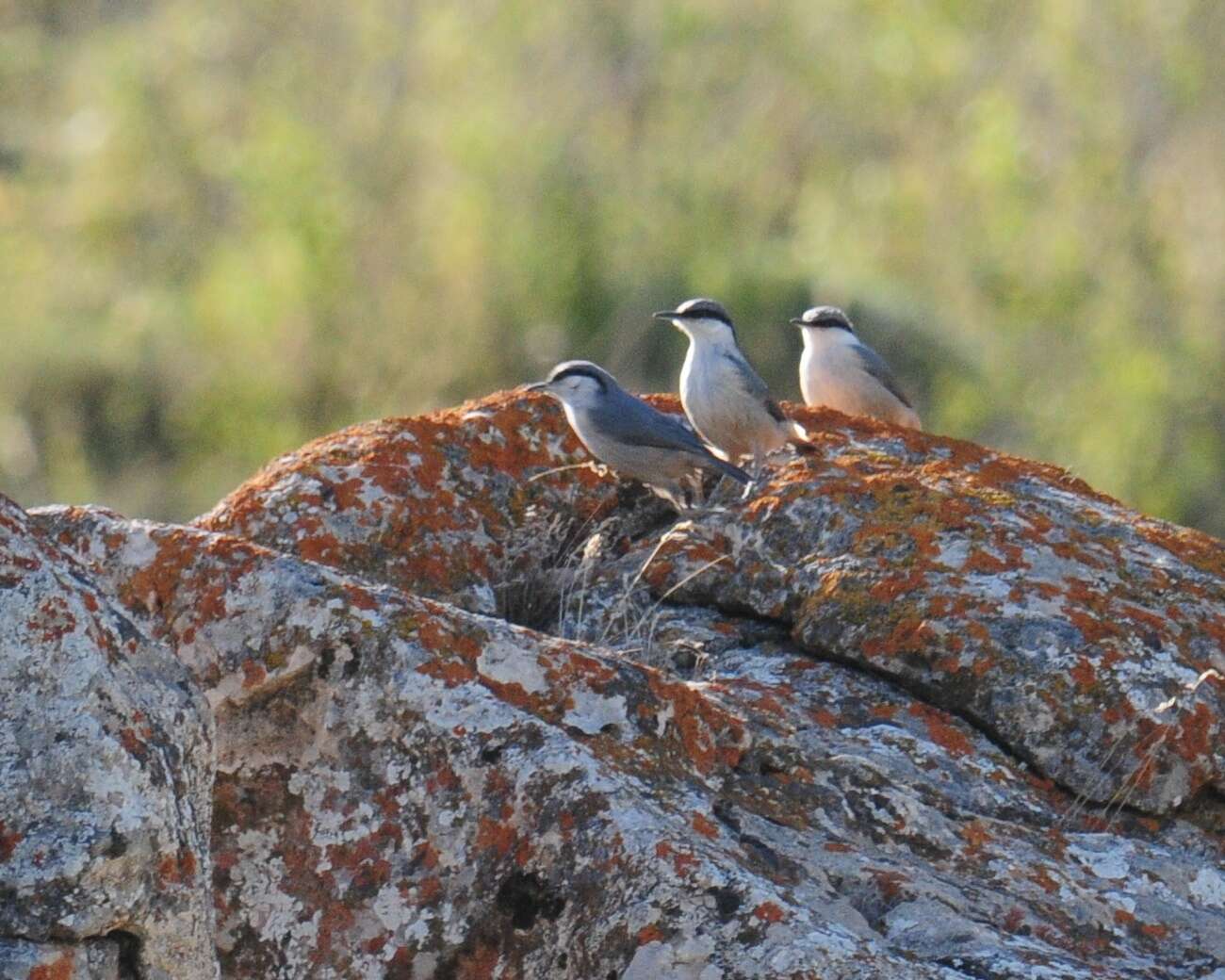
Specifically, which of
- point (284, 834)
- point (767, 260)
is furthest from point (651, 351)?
point (284, 834)

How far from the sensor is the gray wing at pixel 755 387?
258 inches

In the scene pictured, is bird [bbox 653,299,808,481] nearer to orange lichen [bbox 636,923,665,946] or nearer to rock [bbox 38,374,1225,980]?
rock [bbox 38,374,1225,980]

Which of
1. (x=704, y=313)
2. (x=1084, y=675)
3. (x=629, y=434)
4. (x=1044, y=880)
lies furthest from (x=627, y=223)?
(x=1044, y=880)

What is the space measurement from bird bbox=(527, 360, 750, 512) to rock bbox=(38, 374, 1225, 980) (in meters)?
0.94

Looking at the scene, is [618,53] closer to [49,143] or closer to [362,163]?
[362,163]

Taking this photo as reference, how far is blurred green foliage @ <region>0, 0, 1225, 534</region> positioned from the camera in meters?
23.9

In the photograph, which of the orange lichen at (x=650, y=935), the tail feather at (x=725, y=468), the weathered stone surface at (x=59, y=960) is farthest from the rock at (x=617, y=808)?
the tail feather at (x=725, y=468)

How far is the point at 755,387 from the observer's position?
7.04 metres

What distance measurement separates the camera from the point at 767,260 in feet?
82.2

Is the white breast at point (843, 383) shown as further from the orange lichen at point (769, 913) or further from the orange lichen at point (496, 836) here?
the orange lichen at point (769, 913)

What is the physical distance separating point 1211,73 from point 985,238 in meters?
3.26

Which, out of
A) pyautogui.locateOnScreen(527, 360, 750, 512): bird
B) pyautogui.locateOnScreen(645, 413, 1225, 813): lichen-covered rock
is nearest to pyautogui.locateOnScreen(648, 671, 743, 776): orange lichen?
pyautogui.locateOnScreen(645, 413, 1225, 813): lichen-covered rock

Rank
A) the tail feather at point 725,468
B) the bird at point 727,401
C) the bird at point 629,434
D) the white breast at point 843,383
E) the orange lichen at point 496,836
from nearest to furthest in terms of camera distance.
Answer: the orange lichen at point 496,836 → the bird at point 629,434 → the tail feather at point 725,468 → the bird at point 727,401 → the white breast at point 843,383

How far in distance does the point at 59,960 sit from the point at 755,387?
4.39 m
